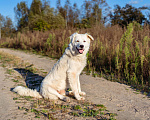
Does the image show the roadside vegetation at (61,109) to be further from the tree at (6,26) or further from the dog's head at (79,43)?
the tree at (6,26)

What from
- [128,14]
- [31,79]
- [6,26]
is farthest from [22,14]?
[31,79]

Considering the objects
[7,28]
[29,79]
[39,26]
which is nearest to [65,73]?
[29,79]

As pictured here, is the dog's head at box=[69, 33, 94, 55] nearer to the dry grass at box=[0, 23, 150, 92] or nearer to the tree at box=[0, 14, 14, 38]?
the dry grass at box=[0, 23, 150, 92]

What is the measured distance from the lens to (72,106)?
148 inches

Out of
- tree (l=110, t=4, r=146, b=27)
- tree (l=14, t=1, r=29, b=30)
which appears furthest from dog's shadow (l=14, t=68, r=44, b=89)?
tree (l=14, t=1, r=29, b=30)

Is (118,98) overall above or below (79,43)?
below

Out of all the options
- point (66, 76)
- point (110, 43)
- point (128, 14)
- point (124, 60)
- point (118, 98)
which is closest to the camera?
point (66, 76)

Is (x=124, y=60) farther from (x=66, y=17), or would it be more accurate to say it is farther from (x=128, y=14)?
(x=66, y=17)

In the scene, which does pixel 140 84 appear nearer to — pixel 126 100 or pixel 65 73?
pixel 126 100

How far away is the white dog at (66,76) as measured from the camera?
414cm

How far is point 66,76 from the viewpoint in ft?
14.4

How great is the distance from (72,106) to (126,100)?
1667mm

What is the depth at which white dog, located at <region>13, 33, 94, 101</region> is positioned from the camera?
4.14 metres

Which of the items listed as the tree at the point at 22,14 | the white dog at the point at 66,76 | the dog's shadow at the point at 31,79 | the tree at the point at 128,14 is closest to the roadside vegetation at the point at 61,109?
the white dog at the point at 66,76
